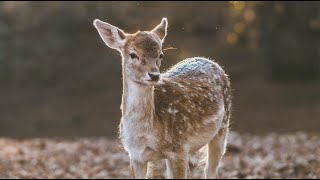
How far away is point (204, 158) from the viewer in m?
8.53

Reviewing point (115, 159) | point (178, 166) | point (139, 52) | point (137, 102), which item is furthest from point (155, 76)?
point (115, 159)

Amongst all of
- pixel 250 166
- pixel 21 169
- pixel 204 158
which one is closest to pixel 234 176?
pixel 250 166

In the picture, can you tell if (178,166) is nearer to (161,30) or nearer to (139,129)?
(139,129)

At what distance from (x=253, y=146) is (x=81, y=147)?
320 centimetres

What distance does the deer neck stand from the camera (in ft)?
22.1

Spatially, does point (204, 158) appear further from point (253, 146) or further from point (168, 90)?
point (253, 146)

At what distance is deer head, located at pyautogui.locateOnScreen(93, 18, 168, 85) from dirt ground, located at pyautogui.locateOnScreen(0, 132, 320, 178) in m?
3.26

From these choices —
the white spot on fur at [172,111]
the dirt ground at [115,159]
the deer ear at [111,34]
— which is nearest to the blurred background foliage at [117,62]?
the dirt ground at [115,159]

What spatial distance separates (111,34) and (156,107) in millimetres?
771

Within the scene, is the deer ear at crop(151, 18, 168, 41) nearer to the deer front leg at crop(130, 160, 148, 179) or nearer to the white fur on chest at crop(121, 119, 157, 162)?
the white fur on chest at crop(121, 119, 157, 162)

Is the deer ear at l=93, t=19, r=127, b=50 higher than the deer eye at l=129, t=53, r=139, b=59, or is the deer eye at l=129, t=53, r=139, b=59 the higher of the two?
the deer ear at l=93, t=19, r=127, b=50


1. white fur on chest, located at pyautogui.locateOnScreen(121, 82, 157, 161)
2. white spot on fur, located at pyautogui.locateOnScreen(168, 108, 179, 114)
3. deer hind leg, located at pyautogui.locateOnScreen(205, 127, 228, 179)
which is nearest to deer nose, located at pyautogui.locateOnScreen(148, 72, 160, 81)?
white fur on chest, located at pyautogui.locateOnScreen(121, 82, 157, 161)

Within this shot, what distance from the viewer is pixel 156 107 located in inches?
277

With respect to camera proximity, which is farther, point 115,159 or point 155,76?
point 115,159
